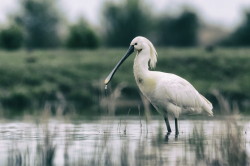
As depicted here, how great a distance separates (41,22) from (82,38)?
990 inches

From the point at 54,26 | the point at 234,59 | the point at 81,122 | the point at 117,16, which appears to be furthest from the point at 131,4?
the point at 81,122

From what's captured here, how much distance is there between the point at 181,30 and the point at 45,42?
1304 centimetres

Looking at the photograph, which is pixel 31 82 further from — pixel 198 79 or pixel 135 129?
pixel 135 129

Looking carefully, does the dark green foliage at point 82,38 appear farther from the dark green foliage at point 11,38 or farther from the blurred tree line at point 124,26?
Answer: the blurred tree line at point 124,26

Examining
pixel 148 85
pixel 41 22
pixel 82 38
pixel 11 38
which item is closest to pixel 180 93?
pixel 148 85

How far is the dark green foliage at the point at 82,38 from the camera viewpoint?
1916 inches

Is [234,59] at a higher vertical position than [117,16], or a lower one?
lower

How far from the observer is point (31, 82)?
3189cm

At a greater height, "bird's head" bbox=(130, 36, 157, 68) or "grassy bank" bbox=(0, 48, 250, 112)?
"grassy bank" bbox=(0, 48, 250, 112)

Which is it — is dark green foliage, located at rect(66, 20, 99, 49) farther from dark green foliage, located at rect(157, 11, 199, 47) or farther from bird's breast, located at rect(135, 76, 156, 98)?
bird's breast, located at rect(135, 76, 156, 98)

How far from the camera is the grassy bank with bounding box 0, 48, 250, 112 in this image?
2978 cm

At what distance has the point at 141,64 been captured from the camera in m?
→ 15.0

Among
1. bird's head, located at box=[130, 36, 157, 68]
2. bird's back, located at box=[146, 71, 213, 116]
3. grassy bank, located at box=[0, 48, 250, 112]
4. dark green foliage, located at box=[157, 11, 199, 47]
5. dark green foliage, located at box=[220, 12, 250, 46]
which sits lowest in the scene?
bird's back, located at box=[146, 71, 213, 116]

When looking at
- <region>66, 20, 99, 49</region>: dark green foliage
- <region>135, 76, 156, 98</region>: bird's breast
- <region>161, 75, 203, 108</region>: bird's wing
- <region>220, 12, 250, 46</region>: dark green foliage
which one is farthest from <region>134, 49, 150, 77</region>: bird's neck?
<region>220, 12, 250, 46</region>: dark green foliage
